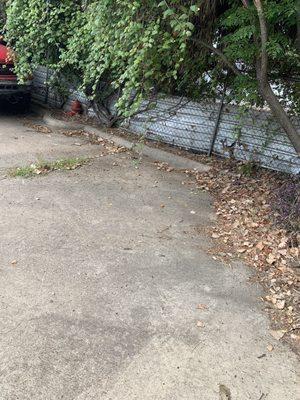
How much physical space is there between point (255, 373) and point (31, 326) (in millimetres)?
1590

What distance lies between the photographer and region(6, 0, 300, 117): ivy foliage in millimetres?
4195

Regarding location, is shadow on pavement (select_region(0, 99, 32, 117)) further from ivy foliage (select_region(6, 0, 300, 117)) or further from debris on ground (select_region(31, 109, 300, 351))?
debris on ground (select_region(31, 109, 300, 351))

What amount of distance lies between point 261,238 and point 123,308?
6.29ft

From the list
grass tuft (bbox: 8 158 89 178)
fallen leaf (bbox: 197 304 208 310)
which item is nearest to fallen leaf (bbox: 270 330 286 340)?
fallen leaf (bbox: 197 304 208 310)

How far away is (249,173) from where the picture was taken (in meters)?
6.35

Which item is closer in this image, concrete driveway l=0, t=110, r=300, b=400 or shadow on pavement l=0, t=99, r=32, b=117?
concrete driveway l=0, t=110, r=300, b=400

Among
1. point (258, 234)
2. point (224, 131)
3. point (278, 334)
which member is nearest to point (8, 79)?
point (224, 131)

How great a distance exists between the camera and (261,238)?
445cm

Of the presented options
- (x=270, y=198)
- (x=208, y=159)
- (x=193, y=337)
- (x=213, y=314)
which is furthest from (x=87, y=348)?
(x=208, y=159)

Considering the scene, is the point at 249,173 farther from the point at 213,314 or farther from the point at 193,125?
the point at 213,314

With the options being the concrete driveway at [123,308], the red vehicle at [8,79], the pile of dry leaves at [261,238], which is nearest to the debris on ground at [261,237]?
the pile of dry leaves at [261,238]

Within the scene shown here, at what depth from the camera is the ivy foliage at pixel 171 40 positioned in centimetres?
420

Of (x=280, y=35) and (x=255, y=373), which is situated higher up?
(x=280, y=35)

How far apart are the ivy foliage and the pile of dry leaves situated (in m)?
1.21
